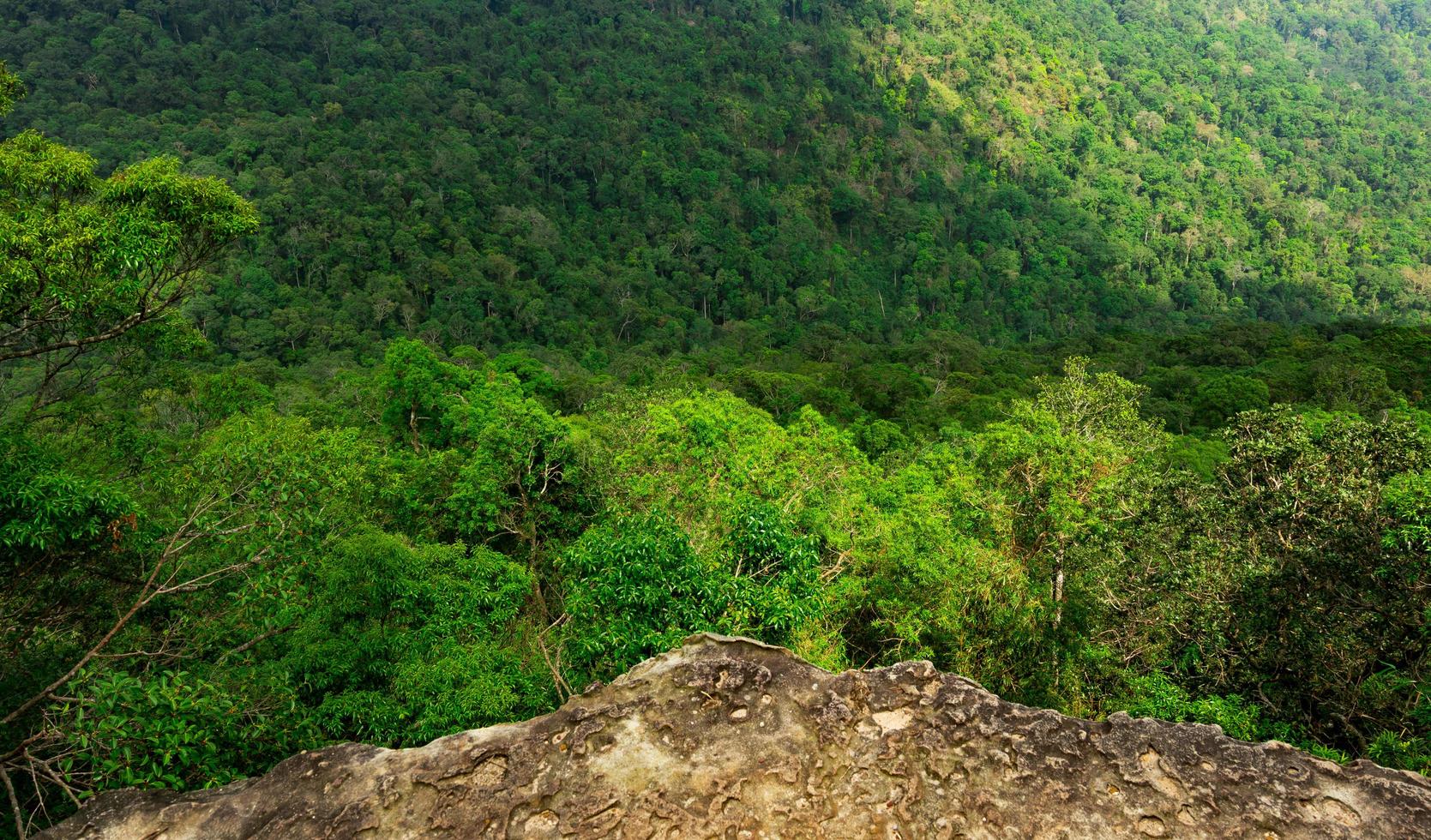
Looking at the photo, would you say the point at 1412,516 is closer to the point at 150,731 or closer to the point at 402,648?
the point at 402,648

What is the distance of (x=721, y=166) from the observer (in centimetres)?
12750

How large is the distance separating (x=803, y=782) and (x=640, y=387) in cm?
3439

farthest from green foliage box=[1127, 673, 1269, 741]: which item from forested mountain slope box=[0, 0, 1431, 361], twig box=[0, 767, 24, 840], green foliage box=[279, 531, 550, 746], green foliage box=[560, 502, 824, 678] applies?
forested mountain slope box=[0, 0, 1431, 361]

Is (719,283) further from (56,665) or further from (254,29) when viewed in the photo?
(56,665)

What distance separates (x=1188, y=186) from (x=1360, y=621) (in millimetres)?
157912

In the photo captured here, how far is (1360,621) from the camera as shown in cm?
1055

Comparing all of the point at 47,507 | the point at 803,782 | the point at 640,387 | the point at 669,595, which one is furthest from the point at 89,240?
the point at 640,387

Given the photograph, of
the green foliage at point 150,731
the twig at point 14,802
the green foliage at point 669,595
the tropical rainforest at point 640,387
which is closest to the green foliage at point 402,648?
the tropical rainforest at point 640,387

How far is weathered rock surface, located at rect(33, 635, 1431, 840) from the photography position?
18.6 feet

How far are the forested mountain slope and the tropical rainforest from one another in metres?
0.81

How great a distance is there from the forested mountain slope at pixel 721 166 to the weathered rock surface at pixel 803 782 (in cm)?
8065

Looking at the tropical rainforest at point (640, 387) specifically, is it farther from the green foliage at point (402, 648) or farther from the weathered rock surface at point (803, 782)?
the weathered rock surface at point (803, 782)

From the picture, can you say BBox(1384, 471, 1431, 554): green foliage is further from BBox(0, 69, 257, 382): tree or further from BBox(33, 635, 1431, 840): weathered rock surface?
BBox(0, 69, 257, 382): tree

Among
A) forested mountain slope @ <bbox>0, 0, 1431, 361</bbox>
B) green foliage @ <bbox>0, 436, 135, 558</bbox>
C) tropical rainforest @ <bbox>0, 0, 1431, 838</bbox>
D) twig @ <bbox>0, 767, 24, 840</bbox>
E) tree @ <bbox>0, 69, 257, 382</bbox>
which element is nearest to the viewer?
twig @ <bbox>0, 767, 24, 840</bbox>
